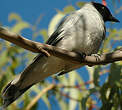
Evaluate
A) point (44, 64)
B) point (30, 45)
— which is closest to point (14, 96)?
point (44, 64)

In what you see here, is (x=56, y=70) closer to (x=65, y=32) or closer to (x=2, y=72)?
(x=65, y=32)

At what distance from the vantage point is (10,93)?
9.38 feet

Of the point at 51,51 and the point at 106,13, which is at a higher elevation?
the point at 51,51

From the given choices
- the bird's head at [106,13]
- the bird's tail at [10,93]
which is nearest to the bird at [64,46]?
the bird's tail at [10,93]

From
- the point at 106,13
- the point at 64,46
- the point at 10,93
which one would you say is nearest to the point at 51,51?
the point at 64,46

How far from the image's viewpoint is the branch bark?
1994 mm

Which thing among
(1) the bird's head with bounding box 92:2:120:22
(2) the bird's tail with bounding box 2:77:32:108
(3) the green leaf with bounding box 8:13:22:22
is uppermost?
(3) the green leaf with bounding box 8:13:22:22

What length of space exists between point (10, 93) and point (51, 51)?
85cm

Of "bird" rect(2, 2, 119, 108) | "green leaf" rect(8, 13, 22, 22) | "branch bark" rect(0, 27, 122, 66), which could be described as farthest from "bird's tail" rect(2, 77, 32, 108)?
"green leaf" rect(8, 13, 22, 22)

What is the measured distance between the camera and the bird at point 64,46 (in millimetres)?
2822

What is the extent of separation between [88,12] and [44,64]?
0.62 metres

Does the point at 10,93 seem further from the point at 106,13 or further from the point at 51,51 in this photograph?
the point at 106,13

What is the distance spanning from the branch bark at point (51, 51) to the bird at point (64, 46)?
1.39 feet

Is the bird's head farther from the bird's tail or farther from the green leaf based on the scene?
the bird's tail
